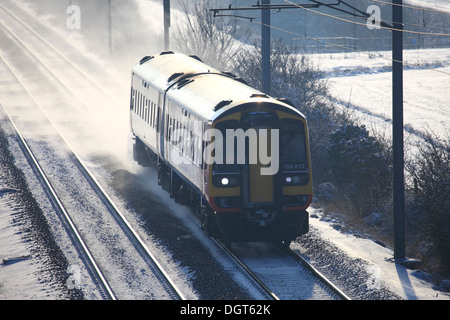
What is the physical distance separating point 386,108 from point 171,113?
71.8 ft

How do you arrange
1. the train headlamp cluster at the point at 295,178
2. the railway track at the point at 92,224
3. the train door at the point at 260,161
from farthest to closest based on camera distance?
1. the train headlamp cluster at the point at 295,178
2. the train door at the point at 260,161
3. the railway track at the point at 92,224

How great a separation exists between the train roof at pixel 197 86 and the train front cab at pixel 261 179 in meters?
0.33

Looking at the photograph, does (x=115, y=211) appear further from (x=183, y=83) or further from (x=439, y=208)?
(x=439, y=208)

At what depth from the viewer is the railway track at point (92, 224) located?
1434cm

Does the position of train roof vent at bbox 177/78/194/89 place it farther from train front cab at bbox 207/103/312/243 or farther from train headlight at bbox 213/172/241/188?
train headlight at bbox 213/172/241/188

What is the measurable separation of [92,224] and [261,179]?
5.33 m

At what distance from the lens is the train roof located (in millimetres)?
15812

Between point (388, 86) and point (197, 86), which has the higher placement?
point (197, 86)

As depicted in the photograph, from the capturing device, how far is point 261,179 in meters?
15.2

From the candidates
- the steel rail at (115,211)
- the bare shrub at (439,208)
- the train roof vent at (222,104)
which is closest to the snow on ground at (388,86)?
the bare shrub at (439,208)

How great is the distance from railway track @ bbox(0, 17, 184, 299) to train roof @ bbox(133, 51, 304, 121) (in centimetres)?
343

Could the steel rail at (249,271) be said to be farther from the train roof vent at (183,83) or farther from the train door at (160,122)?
the train roof vent at (183,83)

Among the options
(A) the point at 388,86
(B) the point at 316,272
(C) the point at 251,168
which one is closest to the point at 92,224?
(C) the point at 251,168
